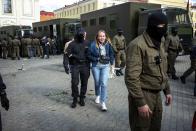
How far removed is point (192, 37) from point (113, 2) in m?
44.7

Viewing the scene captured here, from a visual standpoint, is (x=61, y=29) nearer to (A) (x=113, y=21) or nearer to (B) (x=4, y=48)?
(B) (x=4, y=48)

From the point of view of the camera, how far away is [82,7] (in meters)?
67.7

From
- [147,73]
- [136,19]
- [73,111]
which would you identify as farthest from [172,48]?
[147,73]

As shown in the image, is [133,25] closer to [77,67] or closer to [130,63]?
[77,67]

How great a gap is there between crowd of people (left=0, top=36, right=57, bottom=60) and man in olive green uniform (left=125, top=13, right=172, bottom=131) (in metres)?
22.6

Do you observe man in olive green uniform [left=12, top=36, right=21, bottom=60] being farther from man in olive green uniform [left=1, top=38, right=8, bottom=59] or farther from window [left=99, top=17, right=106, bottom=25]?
window [left=99, top=17, right=106, bottom=25]

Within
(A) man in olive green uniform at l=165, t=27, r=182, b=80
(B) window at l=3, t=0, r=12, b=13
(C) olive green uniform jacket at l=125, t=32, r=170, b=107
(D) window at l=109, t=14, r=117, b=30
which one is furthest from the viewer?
(B) window at l=3, t=0, r=12, b=13

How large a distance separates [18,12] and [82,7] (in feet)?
71.2

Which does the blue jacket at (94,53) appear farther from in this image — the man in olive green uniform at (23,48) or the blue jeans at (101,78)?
the man in olive green uniform at (23,48)

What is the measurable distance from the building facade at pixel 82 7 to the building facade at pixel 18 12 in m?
14.5

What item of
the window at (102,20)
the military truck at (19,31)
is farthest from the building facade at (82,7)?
the window at (102,20)

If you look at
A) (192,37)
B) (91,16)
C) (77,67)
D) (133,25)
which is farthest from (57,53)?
(77,67)

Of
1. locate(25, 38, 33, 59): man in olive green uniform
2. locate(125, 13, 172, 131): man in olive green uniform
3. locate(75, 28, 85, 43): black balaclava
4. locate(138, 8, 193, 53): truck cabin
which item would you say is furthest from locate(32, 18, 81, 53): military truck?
locate(125, 13, 172, 131): man in olive green uniform

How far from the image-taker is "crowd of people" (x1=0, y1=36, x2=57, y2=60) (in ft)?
85.7
